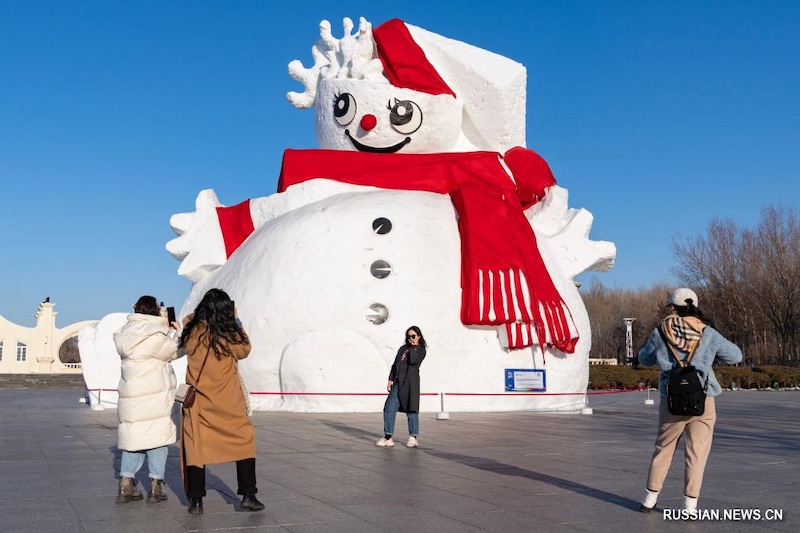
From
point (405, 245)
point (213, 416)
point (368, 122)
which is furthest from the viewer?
point (368, 122)

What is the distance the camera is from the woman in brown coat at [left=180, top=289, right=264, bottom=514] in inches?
224

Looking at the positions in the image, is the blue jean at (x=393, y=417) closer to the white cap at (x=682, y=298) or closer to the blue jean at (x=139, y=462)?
the blue jean at (x=139, y=462)

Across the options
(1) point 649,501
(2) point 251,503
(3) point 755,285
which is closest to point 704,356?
(1) point 649,501

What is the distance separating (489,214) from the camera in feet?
49.4

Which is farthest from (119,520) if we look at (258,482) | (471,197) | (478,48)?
(478,48)

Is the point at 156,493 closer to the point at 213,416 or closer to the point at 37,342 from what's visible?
the point at 213,416

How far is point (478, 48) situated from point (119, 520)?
13368mm

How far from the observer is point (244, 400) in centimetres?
592

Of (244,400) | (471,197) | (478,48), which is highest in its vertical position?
(478,48)

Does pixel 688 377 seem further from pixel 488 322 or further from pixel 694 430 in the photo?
pixel 488 322

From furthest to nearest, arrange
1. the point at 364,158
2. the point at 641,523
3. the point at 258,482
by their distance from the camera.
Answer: the point at 364,158
the point at 258,482
the point at 641,523

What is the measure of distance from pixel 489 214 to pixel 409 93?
2926 mm

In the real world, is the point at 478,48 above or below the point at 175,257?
above

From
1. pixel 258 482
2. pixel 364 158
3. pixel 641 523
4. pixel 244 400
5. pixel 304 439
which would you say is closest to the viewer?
pixel 641 523
